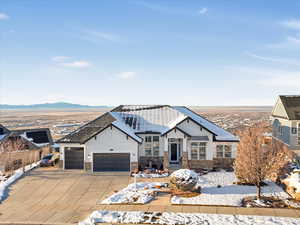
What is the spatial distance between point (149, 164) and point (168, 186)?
7.22 m

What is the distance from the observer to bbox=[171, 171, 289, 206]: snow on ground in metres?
20.1

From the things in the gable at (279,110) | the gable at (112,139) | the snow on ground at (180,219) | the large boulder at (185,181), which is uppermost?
the gable at (279,110)

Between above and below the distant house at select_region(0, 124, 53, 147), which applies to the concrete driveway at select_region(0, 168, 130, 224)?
below

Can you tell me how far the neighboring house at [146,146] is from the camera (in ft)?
97.5

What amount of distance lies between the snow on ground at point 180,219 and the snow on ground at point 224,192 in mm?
2261

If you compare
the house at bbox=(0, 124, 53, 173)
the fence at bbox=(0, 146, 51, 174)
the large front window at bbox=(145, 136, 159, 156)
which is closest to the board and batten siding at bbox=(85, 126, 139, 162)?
the large front window at bbox=(145, 136, 159, 156)

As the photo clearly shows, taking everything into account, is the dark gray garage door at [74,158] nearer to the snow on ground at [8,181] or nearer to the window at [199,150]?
the snow on ground at [8,181]

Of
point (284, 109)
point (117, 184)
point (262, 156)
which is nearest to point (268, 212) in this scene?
point (262, 156)

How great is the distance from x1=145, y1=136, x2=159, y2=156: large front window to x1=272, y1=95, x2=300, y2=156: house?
1738cm

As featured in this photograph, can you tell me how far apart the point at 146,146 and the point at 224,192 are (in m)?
11.3

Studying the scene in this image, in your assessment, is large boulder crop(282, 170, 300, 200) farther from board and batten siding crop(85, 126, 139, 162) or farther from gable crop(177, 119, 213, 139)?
board and batten siding crop(85, 126, 139, 162)

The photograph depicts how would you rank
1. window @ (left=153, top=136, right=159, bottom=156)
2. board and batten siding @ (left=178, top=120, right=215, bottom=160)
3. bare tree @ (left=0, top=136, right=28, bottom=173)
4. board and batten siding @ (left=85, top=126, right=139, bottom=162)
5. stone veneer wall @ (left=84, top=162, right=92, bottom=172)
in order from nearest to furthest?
stone veneer wall @ (left=84, top=162, right=92, bottom=172)
board and batten siding @ (left=85, top=126, right=139, bottom=162)
board and batten siding @ (left=178, top=120, right=215, bottom=160)
window @ (left=153, top=136, right=159, bottom=156)
bare tree @ (left=0, top=136, right=28, bottom=173)

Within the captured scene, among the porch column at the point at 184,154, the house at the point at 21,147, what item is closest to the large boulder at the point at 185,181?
the porch column at the point at 184,154

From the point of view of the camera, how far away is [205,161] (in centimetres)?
3050
